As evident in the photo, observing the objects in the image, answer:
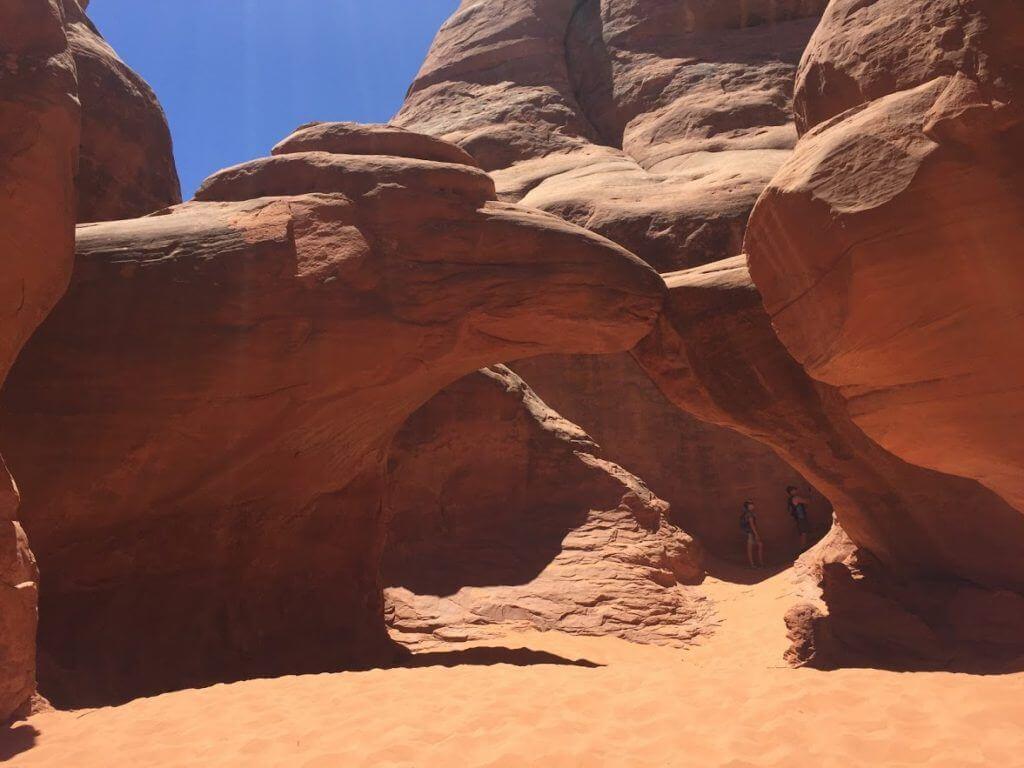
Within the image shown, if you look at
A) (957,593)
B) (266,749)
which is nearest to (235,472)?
(266,749)

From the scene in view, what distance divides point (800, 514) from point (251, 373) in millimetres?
10825

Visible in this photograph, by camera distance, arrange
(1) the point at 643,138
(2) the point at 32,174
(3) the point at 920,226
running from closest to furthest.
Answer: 1. (3) the point at 920,226
2. (2) the point at 32,174
3. (1) the point at 643,138

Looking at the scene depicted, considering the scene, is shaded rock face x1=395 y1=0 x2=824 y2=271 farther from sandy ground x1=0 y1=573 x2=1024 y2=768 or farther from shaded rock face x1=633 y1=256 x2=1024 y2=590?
sandy ground x1=0 y1=573 x2=1024 y2=768

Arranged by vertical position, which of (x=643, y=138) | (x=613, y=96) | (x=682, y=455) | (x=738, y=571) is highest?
(x=613, y=96)

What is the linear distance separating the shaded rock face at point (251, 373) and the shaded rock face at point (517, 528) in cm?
244

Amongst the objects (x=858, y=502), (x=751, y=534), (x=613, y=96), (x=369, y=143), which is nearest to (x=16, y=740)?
(x=369, y=143)

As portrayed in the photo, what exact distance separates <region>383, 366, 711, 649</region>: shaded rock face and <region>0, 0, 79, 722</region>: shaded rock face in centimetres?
610

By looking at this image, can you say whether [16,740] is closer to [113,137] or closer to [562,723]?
[562,723]

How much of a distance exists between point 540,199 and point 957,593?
1055cm

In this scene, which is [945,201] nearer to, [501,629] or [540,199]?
[501,629]

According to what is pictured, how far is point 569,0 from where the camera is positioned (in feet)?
80.3

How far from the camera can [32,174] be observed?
20.2 ft

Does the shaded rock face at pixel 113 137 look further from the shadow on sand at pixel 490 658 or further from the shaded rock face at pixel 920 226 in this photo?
the shaded rock face at pixel 920 226

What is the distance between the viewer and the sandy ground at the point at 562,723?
4211mm
